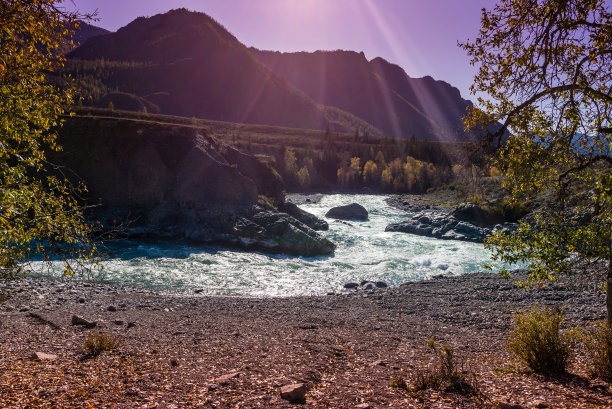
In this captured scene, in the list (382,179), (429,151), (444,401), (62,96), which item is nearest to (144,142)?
(62,96)

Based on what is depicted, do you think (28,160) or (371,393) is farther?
(28,160)

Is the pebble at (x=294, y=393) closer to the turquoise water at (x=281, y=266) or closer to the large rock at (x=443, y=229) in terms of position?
the turquoise water at (x=281, y=266)

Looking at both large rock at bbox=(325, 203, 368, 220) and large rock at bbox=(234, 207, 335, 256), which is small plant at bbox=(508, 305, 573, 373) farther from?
large rock at bbox=(325, 203, 368, 220)

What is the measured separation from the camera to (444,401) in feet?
19.6

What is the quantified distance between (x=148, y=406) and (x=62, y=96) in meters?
6.83

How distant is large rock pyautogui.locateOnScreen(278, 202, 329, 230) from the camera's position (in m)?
42.6

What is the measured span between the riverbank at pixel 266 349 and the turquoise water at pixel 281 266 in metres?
3.19

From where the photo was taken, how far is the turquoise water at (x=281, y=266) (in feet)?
76.0

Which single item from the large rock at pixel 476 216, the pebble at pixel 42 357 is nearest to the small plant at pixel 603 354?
the pebble at pixel 42 357

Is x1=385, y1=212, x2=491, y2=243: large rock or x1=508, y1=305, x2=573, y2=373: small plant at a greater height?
x1=508, y1=305, x2=573, y2=373: small plant

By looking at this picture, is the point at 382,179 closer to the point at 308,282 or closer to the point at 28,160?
the point at 308,282

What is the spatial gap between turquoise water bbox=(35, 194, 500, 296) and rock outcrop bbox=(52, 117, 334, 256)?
7.95 feet

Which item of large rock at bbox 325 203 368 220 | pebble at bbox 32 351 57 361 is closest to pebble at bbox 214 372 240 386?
pebble at bbox 32 351 57 361

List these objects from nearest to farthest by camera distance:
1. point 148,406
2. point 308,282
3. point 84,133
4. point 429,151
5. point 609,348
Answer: point 148,406
point 609,348
point 308,282
point 84,133
point 429,151
